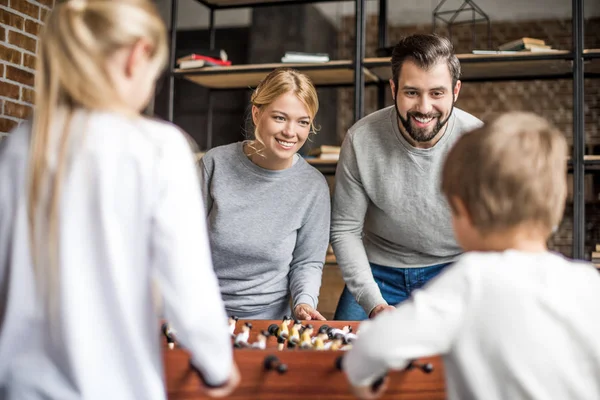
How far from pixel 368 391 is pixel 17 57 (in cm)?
243

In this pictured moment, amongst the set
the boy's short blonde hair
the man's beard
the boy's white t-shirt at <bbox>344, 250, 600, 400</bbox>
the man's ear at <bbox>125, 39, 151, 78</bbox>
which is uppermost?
the man's beard

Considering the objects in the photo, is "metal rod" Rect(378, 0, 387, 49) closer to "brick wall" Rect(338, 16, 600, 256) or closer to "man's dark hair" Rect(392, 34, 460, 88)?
"man's dark hair" Rect(392, 34, 460, 88)

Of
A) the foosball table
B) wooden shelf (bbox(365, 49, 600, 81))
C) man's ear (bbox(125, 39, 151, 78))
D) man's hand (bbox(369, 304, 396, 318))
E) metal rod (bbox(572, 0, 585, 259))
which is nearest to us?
man's ear (bbox(125, 39, 151, 78))

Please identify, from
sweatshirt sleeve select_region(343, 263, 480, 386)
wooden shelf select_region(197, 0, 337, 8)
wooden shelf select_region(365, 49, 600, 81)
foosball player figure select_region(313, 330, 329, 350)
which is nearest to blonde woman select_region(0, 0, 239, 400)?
sweatshirt sleeve select_region(343, 263, 480, 386)

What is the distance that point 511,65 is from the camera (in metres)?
3.50

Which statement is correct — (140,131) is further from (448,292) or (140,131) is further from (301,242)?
(301,242)

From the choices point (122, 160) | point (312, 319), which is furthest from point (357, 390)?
point (312, 319)

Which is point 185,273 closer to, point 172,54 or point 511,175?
point 511,175

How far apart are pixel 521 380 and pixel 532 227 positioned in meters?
0.24

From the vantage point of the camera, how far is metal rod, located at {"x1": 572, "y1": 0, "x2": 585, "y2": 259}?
125 inches

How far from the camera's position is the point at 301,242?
231cm

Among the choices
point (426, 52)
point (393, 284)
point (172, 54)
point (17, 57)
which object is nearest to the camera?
point (426, 52)

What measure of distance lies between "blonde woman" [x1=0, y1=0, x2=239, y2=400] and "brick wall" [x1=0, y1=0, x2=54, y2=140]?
1.95 meters

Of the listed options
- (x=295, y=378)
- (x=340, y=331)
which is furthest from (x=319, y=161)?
(x=295, y=378)
